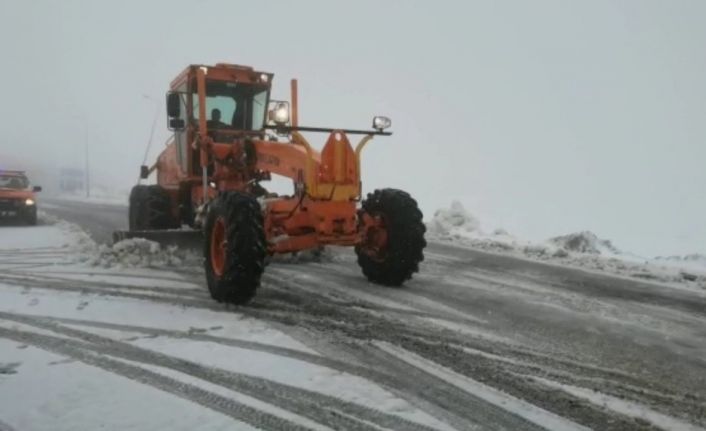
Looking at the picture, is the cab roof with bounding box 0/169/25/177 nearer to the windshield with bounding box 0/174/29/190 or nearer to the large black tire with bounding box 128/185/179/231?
the windshield with bounding box 0/174/29/190

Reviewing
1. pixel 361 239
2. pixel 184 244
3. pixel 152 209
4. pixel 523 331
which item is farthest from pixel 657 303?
pixel 152 209

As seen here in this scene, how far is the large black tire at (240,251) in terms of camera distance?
6383 millimetres

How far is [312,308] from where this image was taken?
6.61 meters

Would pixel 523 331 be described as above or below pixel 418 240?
below

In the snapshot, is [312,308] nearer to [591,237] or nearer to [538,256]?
[538,256]

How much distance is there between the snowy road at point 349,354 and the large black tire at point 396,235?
0.27 m

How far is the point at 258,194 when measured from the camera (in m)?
9.12

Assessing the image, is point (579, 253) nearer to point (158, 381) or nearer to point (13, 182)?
point (158, 381)

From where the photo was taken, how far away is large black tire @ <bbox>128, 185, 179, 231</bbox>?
10.8 m

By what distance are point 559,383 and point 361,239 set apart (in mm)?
3290

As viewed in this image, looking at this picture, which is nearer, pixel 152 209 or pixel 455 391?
pixel 455 391

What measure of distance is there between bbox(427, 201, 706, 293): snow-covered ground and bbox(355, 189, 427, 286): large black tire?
12.7 ft

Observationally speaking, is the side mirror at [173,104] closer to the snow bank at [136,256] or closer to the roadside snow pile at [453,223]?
the snow bank at [136,256]

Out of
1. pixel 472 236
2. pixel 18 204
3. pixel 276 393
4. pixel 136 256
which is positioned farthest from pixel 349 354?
pixel 18 204
